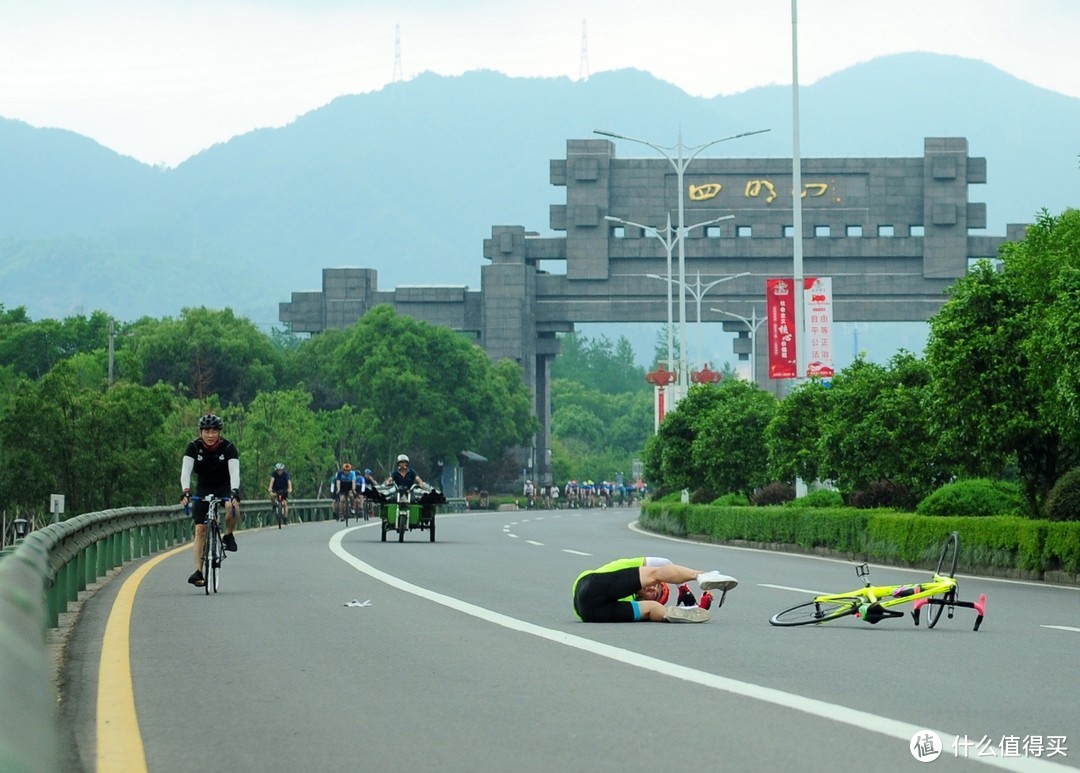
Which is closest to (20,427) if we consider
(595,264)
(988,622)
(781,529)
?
(781,529)

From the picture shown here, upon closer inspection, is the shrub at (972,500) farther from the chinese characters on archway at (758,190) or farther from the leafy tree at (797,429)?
the chinese characters on archway at (758,190)

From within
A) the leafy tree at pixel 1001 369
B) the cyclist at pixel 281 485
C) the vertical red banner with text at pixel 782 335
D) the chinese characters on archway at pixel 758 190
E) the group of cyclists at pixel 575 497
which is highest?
the chinese characters on archway at pixel 758 190

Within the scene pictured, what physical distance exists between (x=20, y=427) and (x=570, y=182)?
163ft

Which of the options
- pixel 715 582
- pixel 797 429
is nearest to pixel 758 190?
pixel 797 429

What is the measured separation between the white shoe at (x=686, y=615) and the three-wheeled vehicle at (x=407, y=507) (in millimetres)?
21213

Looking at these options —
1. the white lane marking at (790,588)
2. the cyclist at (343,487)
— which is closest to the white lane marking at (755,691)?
the white lane marking at (790,588)

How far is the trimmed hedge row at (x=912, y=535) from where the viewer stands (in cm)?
2455

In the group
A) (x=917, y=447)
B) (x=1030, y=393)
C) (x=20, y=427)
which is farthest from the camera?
(x=20, y=427)

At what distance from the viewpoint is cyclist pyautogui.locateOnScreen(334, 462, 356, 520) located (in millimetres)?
55062

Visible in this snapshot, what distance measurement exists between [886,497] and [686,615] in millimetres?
20835

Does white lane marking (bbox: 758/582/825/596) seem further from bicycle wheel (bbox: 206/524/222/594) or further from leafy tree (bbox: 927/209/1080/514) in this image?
leafy tree (bbox: 927/209/1080/514)

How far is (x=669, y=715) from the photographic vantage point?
917 cm

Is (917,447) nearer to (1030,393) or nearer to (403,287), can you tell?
(1030,393)

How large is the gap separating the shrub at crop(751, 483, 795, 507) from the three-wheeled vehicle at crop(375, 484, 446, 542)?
43.3ft
